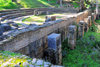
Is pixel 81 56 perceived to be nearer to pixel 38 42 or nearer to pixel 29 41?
pixel 38 42

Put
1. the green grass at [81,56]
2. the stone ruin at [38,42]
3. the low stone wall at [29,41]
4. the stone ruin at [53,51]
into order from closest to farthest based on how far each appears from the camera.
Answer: the low stone wall at [29,41], the stone ruin at [38,42], the stone ruin at [53,51], the green grass at [81,56]

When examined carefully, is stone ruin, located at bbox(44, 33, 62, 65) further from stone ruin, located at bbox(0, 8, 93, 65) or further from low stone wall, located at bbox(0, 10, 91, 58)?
low stone wall, located at bbox(0, 10, 91, 58)

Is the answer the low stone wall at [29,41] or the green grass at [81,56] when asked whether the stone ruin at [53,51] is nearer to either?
the low stone wall at [29,41]

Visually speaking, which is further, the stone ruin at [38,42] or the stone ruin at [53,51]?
the stone ruin at [53,51]

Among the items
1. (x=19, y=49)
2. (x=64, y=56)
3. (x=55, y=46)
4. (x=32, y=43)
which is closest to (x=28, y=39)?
(x=32, y=43)

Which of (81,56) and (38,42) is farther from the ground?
(38,42)

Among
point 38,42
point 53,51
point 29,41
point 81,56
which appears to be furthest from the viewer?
point 81,56

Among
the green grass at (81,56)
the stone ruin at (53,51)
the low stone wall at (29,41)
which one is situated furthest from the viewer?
the green grass at (81,56)

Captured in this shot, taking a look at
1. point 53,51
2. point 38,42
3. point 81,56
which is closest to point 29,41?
point 38,42

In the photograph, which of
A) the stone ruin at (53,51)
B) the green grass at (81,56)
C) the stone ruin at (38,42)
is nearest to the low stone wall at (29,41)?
the stone ruin at (38,42)

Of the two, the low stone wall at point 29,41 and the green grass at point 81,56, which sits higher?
the low stone wall at point 29,41

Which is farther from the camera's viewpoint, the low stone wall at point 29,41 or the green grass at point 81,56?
the green grass at point 81,56

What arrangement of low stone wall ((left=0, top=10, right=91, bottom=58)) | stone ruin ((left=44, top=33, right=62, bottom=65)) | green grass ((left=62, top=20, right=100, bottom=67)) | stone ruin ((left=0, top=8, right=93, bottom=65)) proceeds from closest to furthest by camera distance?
low stone wall ((left=0, top=10, right=91, bottom=58)), stone ruin ((left=0, top=8, right=93, bottom=65)), stone ruin ((left=44, top=33, right=62, bottom=65)), green grass ((left=62, top=20, right=100, bottom=67))

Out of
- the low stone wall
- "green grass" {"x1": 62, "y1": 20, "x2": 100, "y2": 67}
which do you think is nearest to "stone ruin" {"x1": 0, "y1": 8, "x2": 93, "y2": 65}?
the low stone wall
